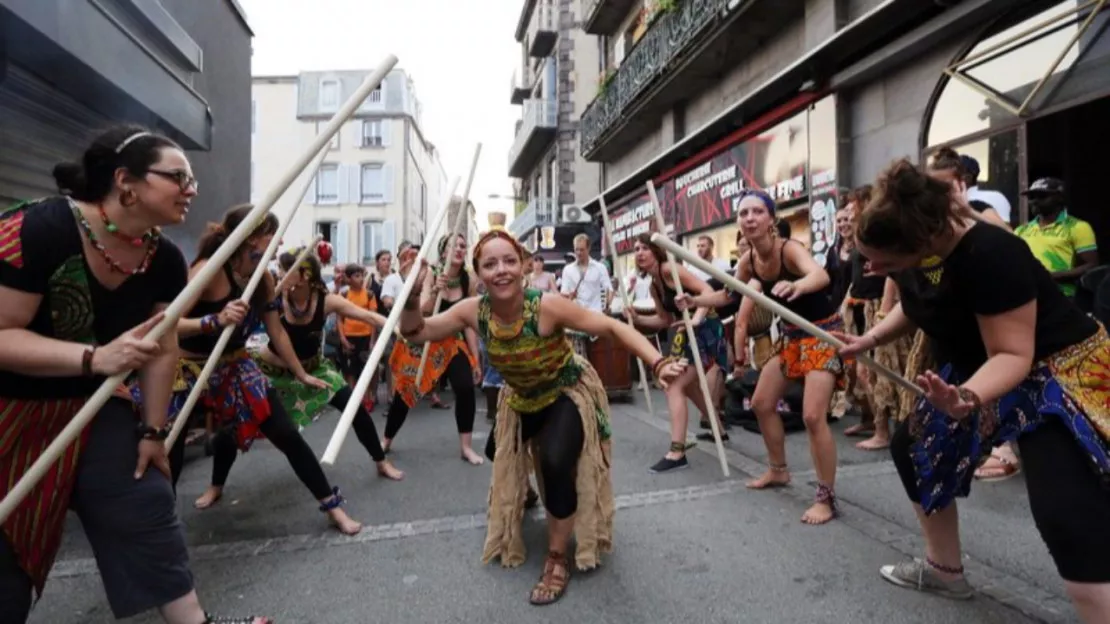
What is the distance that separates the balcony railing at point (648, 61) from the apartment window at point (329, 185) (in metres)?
24.4

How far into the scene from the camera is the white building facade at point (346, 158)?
40.6 m

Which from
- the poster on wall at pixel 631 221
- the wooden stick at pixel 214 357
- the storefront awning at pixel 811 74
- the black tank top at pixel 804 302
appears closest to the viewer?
the wooden stick at pixel 214 357

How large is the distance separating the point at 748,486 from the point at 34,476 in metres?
3.67

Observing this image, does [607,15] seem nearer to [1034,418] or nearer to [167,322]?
[1034,418]

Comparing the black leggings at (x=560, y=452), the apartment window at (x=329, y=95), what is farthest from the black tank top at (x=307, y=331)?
the apartment window at (x=329, y=95)

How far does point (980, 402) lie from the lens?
190 centimetres

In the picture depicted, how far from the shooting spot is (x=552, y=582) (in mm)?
2803

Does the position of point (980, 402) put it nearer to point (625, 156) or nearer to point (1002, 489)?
point (1002, 489)

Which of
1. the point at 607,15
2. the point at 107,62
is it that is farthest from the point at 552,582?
the point at 607,15

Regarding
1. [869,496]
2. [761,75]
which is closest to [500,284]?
→ [869,496]

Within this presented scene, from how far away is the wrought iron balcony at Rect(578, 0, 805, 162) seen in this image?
36.6 ft

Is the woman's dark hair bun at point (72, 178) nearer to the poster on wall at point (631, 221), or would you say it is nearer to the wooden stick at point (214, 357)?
the wooden stick at point (214, 357)

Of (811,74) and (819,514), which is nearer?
(819,514)

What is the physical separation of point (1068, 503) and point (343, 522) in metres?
3.20
